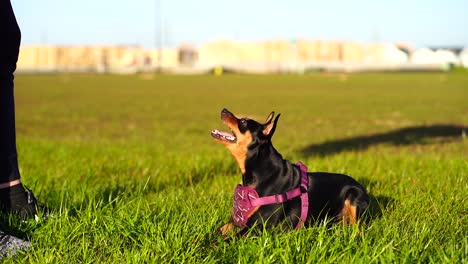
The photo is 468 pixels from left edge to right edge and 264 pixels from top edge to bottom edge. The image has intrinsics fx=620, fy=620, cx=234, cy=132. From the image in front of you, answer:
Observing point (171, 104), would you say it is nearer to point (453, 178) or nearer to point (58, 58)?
point (453, 178)

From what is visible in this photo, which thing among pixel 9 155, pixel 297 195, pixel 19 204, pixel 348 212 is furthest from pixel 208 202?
pixel 9 155

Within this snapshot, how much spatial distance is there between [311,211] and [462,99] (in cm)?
2304

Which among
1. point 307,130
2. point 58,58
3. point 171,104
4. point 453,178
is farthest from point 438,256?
point 58,58

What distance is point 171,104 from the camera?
918 inches

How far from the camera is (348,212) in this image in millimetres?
4137

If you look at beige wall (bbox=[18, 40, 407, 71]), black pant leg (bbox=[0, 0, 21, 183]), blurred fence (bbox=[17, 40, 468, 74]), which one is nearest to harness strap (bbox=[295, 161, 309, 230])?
black pant leg (bbox=[0, 0, 21, 183])

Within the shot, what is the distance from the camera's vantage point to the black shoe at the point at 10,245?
10.9 feet

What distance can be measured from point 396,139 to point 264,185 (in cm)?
930

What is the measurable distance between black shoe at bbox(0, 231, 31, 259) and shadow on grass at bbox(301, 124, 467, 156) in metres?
7.24

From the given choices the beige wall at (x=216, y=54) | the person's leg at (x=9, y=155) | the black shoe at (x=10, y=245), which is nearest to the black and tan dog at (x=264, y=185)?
the black shoe at (x=10, y=245)

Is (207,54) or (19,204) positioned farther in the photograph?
(207,54)

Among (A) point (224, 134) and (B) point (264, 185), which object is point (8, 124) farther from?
(B) point (264, 185)

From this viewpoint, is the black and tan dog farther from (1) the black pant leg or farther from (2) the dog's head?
(1) the black pant leg

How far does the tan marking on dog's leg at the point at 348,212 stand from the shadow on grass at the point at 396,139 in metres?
6.01
